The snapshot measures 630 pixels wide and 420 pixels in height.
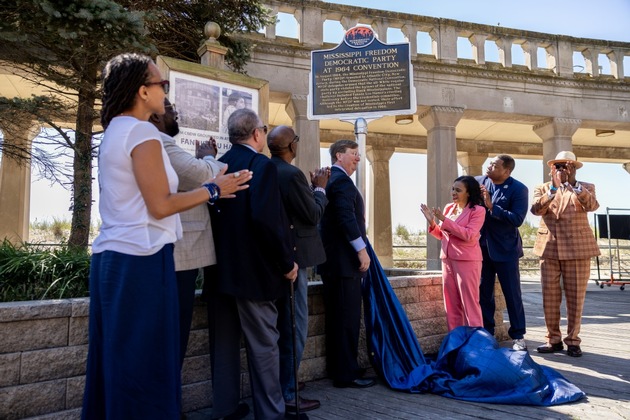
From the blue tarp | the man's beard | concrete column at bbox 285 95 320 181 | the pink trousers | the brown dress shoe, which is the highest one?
concrete column at bbox 285 95 320 181

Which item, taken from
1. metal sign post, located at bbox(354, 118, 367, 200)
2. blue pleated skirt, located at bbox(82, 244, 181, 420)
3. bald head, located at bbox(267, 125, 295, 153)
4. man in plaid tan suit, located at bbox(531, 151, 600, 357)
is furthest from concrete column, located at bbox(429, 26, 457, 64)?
blue pleated skirt, located at bbox(82, 244, 181, 420)

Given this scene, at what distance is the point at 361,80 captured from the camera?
6.05m

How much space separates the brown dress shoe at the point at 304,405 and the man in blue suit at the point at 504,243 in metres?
2.55

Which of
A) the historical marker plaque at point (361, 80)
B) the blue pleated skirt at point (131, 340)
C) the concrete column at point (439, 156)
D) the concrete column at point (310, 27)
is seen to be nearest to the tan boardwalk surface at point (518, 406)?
the blue pleated skirt at point (131, 340)

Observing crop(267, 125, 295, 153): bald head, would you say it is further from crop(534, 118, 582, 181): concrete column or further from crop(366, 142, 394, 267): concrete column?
crop(534, 118, 582, 181): concrete column

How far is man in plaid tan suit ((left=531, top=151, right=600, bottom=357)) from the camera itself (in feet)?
16.6

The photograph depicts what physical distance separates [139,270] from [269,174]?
45.0 inches

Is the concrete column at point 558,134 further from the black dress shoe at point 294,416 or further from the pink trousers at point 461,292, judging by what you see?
the black dress shoe at point 294,416

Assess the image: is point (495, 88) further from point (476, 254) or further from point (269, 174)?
point (269, 174)

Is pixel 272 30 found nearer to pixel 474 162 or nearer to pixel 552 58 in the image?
pixel 552 58

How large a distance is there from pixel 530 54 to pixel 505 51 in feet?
2.68

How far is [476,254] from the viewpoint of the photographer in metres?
4.76

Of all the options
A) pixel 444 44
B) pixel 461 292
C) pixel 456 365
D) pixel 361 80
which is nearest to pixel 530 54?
pixel 444 44

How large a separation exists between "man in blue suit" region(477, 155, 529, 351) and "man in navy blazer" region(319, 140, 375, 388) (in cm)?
172
